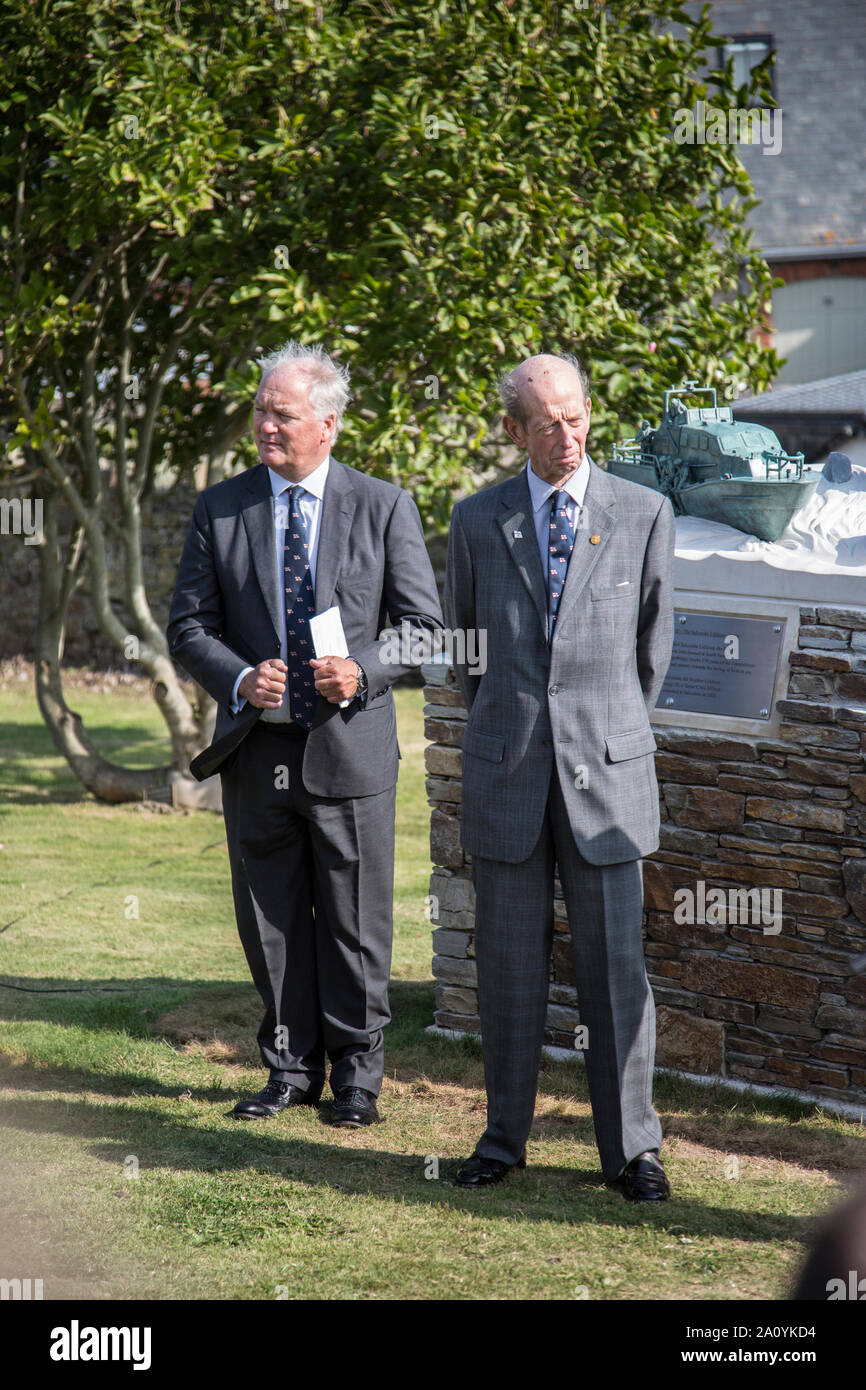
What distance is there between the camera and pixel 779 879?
4527 millimetres

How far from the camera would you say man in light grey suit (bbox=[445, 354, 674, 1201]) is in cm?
374

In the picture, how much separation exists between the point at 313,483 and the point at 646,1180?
234cm

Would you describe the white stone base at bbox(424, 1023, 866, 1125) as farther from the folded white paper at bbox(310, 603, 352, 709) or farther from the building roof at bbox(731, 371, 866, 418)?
the building roof at bbox(731, 371, 866, 418)

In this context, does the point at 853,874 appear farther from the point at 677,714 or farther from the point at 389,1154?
the point at 389,1154

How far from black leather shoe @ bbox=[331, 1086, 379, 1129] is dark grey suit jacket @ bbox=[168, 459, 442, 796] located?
0.99 metres

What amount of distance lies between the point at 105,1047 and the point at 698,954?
7.34 feet

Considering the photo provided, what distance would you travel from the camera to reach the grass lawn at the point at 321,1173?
3.46 m

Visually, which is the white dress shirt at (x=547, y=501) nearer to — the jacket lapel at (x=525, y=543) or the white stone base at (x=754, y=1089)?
the jacket lapel at (x=525, y=543)

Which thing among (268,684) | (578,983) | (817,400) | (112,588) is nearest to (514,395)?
(268,684)

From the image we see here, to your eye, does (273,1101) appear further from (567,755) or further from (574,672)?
(574,672)

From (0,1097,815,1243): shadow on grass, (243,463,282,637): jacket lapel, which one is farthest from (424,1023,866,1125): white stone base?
(243,463,282,637): jacket lapel

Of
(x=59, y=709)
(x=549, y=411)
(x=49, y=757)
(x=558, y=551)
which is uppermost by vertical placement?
(x=549, y=411)

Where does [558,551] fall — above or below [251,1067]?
above
